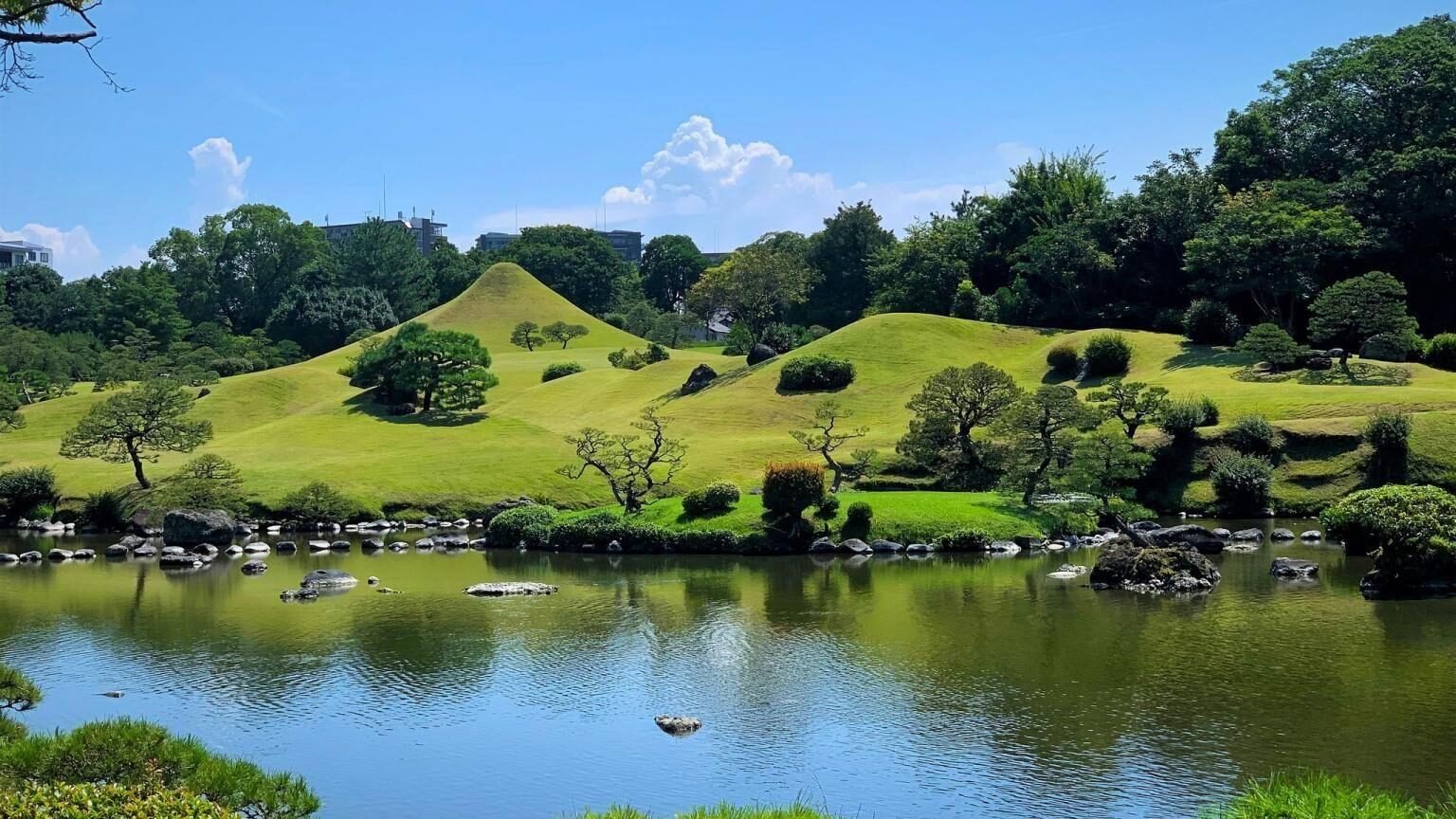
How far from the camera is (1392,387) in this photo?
5269cm

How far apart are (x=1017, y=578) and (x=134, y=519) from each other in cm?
3623

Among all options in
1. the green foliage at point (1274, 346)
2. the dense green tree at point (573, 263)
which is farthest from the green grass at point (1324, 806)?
the dense green tree at point (573, 263)

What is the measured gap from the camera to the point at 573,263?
490ft

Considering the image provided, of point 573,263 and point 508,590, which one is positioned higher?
point 573,263

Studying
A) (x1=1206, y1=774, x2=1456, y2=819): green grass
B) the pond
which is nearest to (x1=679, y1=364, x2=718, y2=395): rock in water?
the pond

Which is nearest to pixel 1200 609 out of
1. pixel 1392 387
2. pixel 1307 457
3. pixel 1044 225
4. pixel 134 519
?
pixel 1307 457

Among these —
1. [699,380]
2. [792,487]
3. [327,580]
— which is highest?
[699,380]

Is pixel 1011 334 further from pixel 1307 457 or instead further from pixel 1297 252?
pixel 1307 457

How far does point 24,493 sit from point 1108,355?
54.4m

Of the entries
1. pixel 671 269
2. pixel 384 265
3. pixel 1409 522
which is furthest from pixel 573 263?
pixel 1409 522

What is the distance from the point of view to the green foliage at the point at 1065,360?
68062 millimetres

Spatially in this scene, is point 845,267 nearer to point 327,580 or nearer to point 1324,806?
point 327,580

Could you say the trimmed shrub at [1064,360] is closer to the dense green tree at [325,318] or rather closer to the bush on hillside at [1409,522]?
the bush on hillside at [1409,522]

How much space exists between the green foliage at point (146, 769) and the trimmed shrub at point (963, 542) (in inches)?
1195
